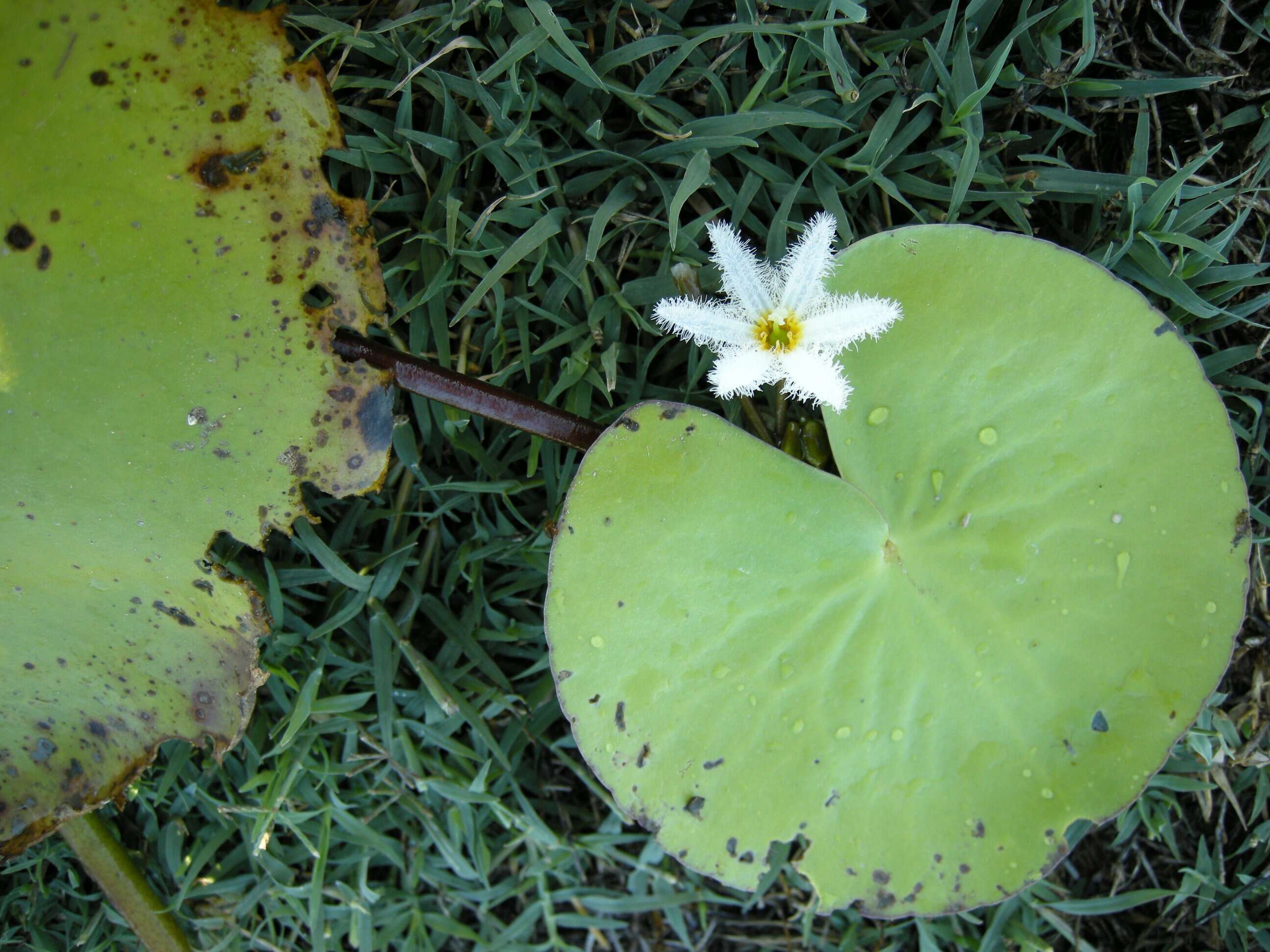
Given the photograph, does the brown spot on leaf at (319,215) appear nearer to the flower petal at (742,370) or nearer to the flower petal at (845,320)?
the flower petal at (742,370)

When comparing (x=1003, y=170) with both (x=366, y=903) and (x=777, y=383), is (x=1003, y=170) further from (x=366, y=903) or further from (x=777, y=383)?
(x=366, y=903)

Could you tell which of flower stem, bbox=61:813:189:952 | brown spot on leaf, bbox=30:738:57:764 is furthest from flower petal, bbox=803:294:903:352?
flower stem, bbox=61:813:189:952

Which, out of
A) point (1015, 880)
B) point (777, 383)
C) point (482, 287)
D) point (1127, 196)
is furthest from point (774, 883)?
point (1127, 196)

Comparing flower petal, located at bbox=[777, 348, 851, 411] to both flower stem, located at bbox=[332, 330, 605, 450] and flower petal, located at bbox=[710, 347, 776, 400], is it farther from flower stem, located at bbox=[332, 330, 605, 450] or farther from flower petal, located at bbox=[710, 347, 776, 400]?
flower stem, located at bbox=[332, 330, 605, 450]

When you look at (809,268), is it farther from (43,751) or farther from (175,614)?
(43,751)

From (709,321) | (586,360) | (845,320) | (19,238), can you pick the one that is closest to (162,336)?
(19,238)

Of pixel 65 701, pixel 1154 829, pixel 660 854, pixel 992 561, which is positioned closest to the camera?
pixel 992 561
